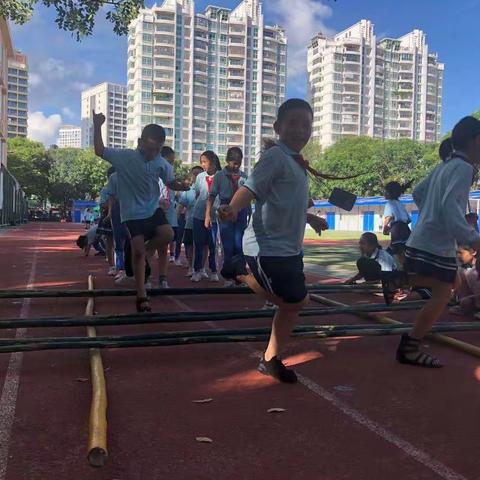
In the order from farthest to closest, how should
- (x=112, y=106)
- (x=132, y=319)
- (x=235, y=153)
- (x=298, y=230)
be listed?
(x=112, y=106) < (x=235, y=153) < (x=132, y=319) < (x=298, y=230)

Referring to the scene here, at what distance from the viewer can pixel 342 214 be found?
65.6 m

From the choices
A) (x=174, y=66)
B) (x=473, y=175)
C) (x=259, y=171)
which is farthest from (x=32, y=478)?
(x=174, y=66)

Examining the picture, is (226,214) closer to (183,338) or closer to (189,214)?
(183,338)

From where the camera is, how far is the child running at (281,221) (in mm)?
3760

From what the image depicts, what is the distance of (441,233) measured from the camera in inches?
168

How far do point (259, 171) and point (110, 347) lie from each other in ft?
5.96

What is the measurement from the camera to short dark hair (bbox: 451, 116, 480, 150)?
428 centimetres

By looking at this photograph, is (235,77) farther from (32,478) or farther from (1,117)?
(32,478)

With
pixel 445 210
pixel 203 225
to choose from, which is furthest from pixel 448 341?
pixel 203 225

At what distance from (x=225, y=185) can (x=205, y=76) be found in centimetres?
12846

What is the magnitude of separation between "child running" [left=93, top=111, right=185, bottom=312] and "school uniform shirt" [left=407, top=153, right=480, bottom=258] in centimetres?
278

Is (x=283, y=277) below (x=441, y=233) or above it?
below

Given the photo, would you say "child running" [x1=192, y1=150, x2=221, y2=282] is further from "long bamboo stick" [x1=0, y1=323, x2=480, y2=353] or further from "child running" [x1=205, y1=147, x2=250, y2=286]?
"long bamboo stick" [x1=0, y1=323, x2=480, y2=353]

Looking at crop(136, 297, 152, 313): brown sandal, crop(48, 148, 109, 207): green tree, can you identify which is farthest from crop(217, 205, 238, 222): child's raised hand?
crop(48, 148, 109, 207): green tree
